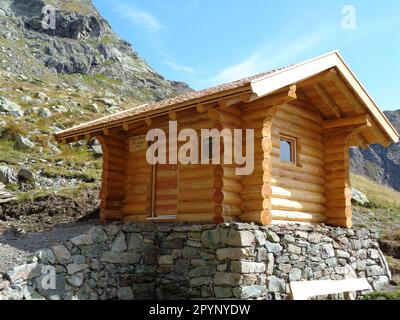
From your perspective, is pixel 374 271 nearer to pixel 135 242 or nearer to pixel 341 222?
pixel 341 222

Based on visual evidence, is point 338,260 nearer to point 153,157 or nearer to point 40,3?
point 153,157

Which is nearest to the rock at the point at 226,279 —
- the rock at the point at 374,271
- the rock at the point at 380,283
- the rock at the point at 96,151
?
the rock at the point at 374,271

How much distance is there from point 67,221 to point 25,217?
5.37 ft

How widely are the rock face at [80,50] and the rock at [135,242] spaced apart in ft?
238

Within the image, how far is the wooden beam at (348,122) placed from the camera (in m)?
12.2

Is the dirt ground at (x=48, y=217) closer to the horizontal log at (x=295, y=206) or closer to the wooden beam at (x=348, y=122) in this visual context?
the horizontal log at (x=295, y=206)

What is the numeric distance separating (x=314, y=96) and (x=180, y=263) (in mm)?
6078

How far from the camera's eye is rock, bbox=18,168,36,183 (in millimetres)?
18391

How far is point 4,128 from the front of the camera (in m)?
25.0

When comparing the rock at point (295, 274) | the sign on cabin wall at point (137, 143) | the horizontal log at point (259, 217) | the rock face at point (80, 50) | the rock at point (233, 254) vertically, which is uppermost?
the rock face at point (80, 50)

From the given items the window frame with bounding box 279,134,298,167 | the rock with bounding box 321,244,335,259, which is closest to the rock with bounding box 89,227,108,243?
the window frame with bounding box 279,134,298,167

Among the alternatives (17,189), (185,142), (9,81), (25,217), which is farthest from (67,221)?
(9,81)

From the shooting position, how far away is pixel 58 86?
166ft

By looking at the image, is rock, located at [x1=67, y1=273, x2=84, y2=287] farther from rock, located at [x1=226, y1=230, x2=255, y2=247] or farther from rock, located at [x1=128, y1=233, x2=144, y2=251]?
rock, located at [x1=226, y1=230, x2=255, y2=247]
